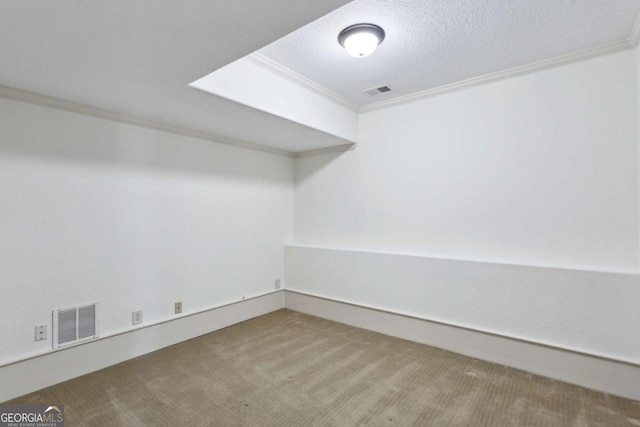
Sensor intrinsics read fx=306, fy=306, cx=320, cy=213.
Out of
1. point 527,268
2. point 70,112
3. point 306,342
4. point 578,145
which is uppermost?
point 70,112

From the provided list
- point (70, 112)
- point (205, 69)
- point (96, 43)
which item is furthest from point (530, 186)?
point (70, 112)

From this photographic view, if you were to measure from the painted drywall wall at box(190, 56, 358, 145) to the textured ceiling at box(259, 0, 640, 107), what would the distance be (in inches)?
6.0

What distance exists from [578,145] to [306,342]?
2989 millimetres

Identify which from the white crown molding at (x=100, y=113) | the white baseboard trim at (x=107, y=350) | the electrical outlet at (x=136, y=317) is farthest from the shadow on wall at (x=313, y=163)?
the electrical outlet at (x=136, y=317)

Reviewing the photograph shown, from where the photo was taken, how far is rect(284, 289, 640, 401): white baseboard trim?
2240 millimetres

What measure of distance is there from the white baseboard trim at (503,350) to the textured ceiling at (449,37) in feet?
7.84

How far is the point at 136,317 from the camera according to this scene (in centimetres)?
281

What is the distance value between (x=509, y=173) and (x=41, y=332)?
4.05m

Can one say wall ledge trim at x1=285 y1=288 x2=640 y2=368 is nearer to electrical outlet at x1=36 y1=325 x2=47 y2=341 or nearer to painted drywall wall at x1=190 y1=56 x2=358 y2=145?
painted drywall wall at x1=190 y1=56 x2=358 y2=145

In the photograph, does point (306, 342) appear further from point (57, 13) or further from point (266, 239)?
point (57, 13)

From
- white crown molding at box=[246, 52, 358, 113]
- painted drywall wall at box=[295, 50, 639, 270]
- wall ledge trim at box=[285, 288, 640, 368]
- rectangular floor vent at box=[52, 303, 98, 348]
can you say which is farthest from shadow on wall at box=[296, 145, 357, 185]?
rectangular floor vent at box=[52, 303, 98, 348]

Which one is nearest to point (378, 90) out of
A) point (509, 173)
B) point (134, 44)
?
point (509, 173)

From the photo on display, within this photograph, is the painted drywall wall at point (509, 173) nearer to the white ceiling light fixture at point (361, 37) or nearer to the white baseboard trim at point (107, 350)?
the white ceiling light fixture at point (361, 37)

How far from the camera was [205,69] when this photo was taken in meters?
1.94
